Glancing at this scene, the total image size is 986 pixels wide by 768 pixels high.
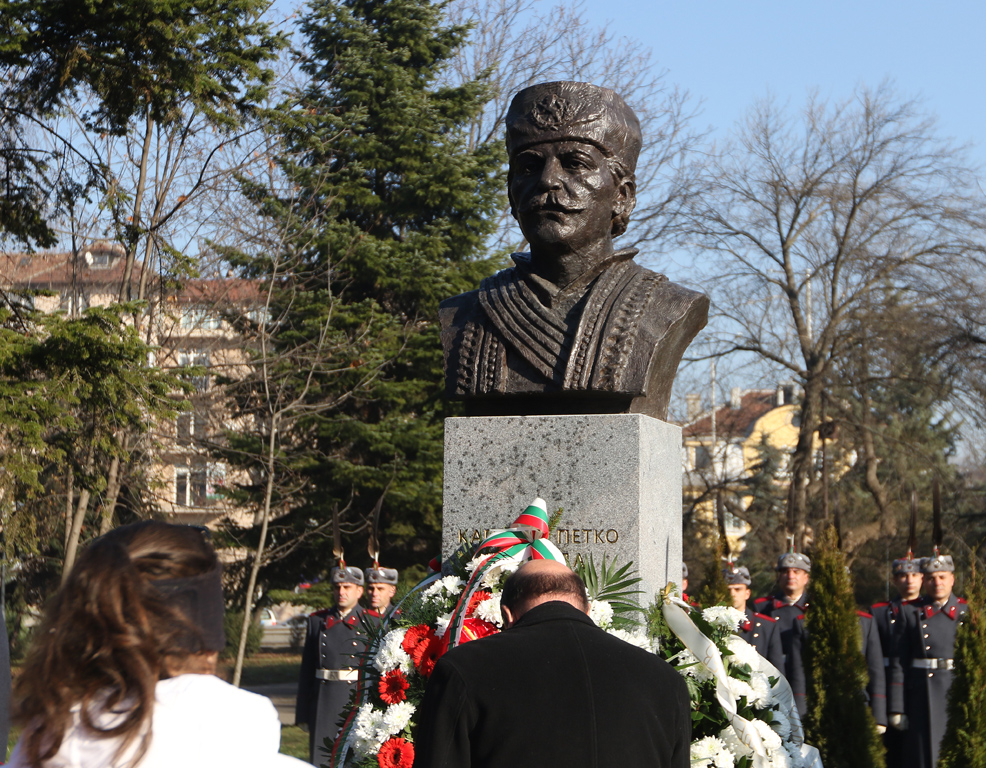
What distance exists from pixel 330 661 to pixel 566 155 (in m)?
5.40

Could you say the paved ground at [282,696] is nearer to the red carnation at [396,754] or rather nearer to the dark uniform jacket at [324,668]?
the dark uniform jacket at [324,668]

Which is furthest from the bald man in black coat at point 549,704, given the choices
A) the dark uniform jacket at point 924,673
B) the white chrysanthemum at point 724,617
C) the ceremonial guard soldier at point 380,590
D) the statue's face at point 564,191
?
the dark uniform jacket at point 924,673

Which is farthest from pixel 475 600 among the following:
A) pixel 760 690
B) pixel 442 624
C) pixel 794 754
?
pixel 794 754

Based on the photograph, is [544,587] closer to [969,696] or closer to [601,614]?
[601,614]

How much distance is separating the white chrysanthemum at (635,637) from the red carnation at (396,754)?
84cm

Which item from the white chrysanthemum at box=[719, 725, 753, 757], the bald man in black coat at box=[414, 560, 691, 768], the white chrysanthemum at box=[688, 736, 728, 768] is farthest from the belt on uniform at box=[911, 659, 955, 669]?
the bald man in black coat at box=[414, 560, 691, 768]

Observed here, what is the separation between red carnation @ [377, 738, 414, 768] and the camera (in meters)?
3.85

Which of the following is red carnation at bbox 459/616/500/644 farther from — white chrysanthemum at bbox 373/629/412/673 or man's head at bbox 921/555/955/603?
man's head at bbox 921/555/955/603

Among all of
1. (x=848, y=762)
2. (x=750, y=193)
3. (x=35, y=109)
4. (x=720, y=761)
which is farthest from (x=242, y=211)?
(x=720, y=761)

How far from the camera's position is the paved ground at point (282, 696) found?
1287 centimetres

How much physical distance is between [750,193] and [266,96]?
11194 millimetres

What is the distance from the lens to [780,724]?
14.3 feet

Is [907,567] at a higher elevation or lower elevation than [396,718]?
higher

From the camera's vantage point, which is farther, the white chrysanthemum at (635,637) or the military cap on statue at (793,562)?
the military cap on statue at (793,562)
